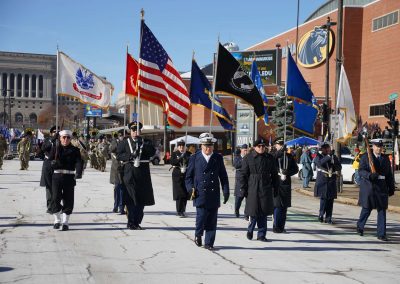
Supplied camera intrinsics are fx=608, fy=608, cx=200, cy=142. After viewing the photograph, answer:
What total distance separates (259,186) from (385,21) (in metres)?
51.9

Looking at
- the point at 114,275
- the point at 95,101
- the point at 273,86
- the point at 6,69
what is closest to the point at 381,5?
the point at 273,86

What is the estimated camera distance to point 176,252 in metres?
8.80

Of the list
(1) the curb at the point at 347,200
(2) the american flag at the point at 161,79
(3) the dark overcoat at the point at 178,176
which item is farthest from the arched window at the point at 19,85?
(3) the dark overcoat at the point at 178,176

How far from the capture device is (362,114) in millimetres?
61375

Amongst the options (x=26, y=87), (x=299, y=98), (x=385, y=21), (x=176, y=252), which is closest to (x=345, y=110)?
(x=299, y=98)

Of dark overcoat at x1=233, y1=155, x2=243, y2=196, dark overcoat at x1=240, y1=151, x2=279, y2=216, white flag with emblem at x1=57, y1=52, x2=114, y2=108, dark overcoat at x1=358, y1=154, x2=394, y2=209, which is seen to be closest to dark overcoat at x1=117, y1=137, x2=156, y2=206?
dark overcoat at x1=240, y1=151, x2=279, y2=216

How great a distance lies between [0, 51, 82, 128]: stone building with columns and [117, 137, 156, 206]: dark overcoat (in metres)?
101

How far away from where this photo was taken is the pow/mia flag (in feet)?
49.9

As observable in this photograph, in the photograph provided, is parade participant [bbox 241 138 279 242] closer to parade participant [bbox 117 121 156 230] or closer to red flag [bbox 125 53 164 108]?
parade participant [bbox 117 121 156 230]

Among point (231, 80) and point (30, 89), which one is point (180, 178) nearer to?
point (231, 80)

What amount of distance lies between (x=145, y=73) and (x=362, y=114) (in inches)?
1982

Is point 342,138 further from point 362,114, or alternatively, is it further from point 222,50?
point 362,114

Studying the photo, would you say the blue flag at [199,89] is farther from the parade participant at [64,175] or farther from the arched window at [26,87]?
the arched window at [26,87]

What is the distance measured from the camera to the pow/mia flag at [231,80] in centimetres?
1522
